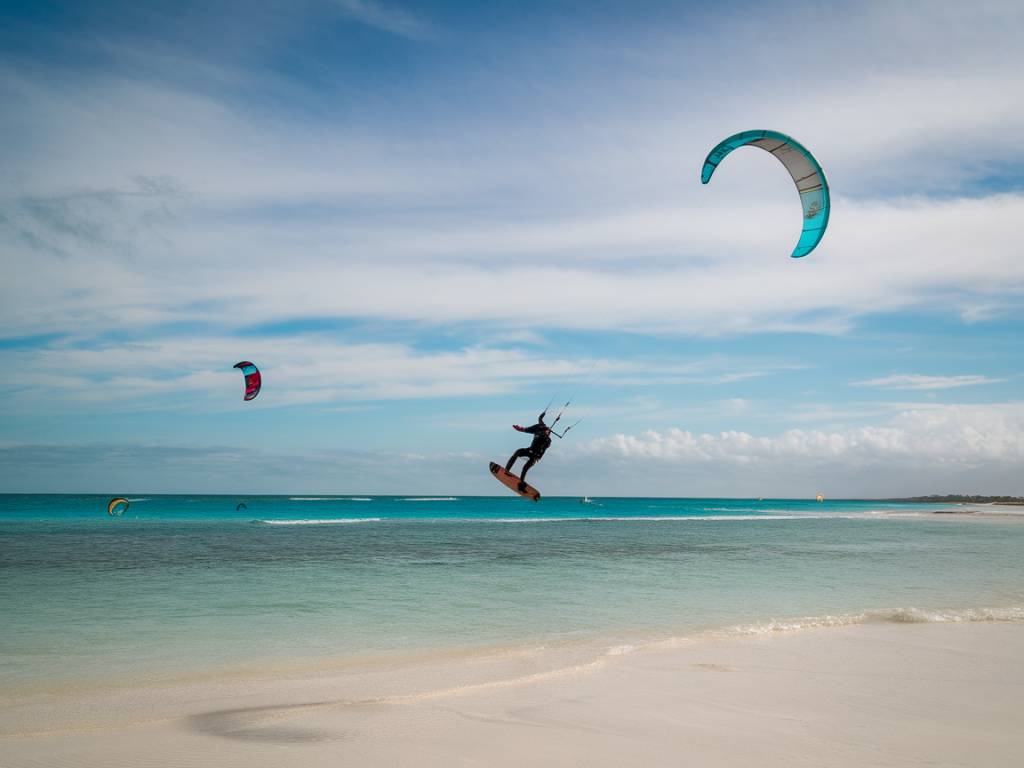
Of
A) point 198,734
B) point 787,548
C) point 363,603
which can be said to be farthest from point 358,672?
point 787,548

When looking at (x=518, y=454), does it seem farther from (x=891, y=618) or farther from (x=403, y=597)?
(x=891, y=618)

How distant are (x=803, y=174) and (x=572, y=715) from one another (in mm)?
7986

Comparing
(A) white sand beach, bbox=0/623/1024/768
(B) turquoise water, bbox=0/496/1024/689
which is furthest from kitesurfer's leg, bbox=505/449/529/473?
(A) white sand beach, bbox=0/623/1024/768

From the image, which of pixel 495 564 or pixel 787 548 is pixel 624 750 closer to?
pixel 495 564

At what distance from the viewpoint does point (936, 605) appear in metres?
12.7

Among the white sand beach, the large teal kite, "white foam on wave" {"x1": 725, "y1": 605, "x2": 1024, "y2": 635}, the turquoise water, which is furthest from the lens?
"white foam on wave" {"x1": 725, "y1": 605, "x2": 1024, "y2": 635}

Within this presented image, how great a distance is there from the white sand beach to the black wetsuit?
369 centimetres

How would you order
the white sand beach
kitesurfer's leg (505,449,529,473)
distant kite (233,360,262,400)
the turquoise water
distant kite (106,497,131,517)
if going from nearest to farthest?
the white sand beach
the turquoise water
kitesurfer's leg (505,449,529,473)
distant kite (233,360,262,400)
distant kite (106,497,131,517)

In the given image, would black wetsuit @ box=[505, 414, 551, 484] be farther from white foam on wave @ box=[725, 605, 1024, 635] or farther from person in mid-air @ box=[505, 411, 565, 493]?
white foam on wave @ box=[725, 605, 1024, 635]

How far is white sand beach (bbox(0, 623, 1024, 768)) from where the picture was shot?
5492 millimetres

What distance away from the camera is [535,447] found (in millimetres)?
11961

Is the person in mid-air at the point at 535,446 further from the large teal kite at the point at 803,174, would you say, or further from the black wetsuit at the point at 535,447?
the large teal kite at the point at 803,174

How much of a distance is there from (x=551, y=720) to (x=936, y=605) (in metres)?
9.39

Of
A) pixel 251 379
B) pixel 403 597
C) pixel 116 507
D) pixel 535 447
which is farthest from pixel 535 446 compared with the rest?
pixel 116 507
